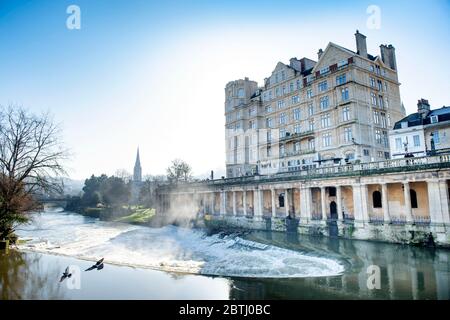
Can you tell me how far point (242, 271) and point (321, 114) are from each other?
95.0 feet

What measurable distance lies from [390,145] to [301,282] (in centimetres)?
2965

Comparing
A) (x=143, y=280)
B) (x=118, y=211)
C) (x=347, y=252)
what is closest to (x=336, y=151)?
(x=347, y=252)

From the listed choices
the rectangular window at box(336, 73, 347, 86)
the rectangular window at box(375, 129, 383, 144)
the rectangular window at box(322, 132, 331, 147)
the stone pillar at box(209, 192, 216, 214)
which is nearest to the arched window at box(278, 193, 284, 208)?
the rectangular window at box(322, 132, 331, 147)

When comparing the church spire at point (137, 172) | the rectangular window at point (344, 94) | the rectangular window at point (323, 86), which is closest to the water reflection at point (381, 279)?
the rectangular window at point (344, 94)

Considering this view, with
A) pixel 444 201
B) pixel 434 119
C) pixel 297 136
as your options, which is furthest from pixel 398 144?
pixel 444 201

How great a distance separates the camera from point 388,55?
138 feet

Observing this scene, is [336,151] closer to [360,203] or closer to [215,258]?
[360,203]

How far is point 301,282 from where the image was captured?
49.6ft

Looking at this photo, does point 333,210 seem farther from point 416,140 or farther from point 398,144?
point 416,140

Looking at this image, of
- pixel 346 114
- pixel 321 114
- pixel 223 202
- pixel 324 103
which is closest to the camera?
pixel 346 114

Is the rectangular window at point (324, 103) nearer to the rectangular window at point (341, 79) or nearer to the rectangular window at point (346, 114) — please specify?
the rectangular window at point (341, 79)

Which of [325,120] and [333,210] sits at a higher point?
[325,120]

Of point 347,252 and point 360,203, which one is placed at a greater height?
point 360,203
